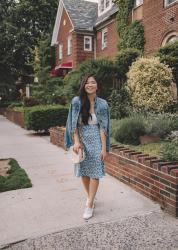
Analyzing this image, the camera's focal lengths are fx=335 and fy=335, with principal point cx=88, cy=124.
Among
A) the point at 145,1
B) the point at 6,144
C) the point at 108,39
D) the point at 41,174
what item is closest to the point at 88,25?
the point at 108,39

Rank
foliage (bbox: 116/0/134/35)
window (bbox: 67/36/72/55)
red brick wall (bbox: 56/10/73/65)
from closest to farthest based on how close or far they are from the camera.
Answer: foliage (bbox: 116/0/134/35)
red brick wall (bbox: 56/10/73/65)
window (bbox: 67/36/72/55)

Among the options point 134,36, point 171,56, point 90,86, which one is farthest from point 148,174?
point 134,36

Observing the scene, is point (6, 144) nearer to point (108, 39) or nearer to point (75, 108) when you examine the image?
point (75, 108)

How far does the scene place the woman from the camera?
173 inches

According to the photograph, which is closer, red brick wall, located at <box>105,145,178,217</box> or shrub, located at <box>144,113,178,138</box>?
red brick wall, located at <box>105,145,178,217</box>

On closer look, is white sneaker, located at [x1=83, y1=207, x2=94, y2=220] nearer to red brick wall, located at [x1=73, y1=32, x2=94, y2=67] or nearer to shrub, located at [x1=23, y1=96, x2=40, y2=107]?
shrub, located at [x1=23, y1=96, x2=40, y2=107]

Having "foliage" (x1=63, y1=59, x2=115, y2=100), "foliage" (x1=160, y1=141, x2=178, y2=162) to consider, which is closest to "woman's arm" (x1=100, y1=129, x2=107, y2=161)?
"foliage" (x1=160, y1=141, x2=178, y2=162)

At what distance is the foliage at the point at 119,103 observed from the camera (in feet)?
38.4

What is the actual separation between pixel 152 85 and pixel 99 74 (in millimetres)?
3152

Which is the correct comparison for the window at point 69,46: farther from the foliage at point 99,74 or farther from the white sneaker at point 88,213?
the white sneaker at point 88,213

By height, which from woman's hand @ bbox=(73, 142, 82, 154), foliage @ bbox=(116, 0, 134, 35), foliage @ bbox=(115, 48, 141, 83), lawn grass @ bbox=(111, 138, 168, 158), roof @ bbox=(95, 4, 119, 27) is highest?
roof @ bbox=(95, 4, 119, 27)

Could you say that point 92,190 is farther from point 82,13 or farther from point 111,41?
point 82,13

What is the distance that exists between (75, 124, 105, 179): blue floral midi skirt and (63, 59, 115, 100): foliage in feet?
29.5

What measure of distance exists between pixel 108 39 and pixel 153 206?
19.7m
